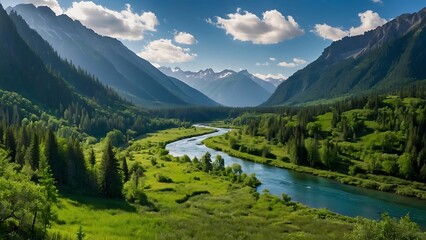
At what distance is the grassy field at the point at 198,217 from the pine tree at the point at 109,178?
5814mm

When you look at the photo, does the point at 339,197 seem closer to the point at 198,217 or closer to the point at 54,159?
the point at 198,217

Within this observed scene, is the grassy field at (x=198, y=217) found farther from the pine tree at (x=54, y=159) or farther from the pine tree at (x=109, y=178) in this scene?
the pine tree at (x=54, y=159)

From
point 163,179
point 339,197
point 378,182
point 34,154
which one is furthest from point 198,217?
point 378,182

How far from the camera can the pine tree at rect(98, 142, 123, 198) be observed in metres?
96.7

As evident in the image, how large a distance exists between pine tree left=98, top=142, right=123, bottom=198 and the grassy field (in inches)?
229

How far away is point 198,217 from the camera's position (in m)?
89.2

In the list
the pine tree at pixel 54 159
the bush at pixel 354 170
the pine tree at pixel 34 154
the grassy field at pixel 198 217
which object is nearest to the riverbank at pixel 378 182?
the bush at pixel 354 170

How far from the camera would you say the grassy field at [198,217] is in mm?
72188

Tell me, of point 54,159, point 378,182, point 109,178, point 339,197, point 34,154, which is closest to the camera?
point 109,178

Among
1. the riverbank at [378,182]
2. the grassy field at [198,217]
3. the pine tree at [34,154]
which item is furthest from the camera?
the riverbank at [378,182]

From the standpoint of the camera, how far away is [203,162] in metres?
163

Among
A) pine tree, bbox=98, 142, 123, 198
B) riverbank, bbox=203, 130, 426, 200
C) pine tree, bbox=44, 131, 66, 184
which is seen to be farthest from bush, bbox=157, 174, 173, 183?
riverbank, bbox=203, 130, 426, 200

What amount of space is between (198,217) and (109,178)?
25597 millimetres

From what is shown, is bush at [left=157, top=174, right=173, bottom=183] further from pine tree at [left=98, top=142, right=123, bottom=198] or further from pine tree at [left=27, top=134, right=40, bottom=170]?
pine tree at [left=27, top=134, right=40, bottom=170]
